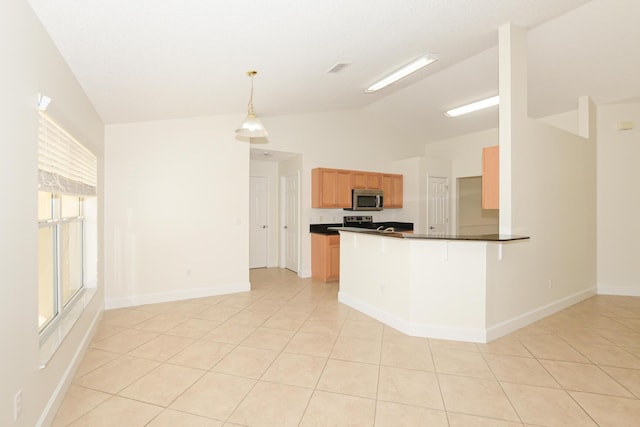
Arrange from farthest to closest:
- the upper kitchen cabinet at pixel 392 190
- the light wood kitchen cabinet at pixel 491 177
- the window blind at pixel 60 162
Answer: the upper kitchen cabinet at pixel 392 190
the light wood kitchen cabinet at pixel 491 177
the window blind at pixel 60 162

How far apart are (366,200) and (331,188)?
2.65 ft

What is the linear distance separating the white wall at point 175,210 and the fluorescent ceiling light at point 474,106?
3710mm

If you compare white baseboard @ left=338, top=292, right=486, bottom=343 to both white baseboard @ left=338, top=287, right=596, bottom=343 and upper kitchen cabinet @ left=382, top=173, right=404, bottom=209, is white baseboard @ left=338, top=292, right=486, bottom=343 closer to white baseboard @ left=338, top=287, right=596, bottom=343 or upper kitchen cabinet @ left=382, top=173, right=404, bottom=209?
white baseboard @ left=338, top=287, right=596, bottom=343

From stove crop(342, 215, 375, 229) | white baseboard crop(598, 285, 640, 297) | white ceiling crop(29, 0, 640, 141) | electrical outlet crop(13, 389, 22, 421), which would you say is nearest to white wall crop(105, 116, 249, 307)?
white ceiling crop(29, 0, 640, 141)

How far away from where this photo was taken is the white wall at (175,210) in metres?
4.23

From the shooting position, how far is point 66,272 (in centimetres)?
295

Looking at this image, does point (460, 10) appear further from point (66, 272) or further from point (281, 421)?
point (66, 272)

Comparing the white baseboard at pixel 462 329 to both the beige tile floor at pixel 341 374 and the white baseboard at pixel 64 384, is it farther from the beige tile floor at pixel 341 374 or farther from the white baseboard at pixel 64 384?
the white baseboard at pixel 64 384

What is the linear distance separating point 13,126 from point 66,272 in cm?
189

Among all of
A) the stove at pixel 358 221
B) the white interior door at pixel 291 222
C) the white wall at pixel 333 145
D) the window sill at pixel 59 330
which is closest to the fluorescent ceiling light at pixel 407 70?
the white wall at pixel 333 145

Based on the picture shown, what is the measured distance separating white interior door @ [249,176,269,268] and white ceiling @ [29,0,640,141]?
7.01 feet

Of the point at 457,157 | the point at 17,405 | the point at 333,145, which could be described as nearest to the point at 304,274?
the point at 333,145

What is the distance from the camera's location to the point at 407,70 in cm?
388

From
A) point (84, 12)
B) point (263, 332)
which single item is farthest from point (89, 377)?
point (84, 12)
